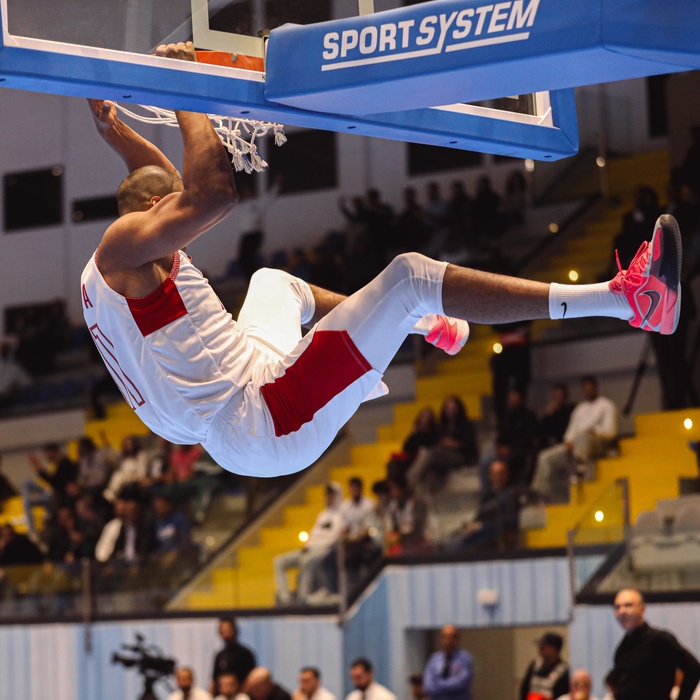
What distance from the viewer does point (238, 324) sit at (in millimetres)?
5758

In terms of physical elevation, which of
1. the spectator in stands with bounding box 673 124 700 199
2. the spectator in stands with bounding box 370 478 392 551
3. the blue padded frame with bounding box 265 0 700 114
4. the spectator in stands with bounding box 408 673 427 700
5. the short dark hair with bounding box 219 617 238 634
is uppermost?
the spectator in stands with bounding box 673 124 700 199

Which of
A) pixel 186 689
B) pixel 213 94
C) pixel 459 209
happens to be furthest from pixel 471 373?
pixel 213 94

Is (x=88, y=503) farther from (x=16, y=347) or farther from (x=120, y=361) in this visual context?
(x=120, y=361)

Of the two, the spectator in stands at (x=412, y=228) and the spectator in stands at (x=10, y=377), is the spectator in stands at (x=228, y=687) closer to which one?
the spectator in stands at (x=412, y=228)

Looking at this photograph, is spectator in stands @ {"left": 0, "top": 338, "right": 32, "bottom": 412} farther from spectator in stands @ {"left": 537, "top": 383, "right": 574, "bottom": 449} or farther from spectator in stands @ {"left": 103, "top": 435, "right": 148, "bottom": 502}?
spectator in stands @ {"left": 537, "top": 383, "right": 574, "bottom": 449}

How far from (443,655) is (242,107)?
7.73 meters

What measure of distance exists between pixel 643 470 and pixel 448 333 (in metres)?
7.84

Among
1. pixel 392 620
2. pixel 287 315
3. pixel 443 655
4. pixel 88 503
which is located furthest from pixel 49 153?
pixel 287 315

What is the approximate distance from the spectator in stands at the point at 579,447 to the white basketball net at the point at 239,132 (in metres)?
7.05

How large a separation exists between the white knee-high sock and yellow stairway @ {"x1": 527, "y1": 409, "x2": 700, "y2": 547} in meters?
6.09

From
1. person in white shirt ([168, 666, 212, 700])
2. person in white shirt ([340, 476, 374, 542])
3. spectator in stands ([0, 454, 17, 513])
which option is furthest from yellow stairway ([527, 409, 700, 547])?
Result: spectator in stands ([0, 454, 17, 513])

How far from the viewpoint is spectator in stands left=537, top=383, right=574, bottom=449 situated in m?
13.6

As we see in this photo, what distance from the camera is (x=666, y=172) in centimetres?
1648

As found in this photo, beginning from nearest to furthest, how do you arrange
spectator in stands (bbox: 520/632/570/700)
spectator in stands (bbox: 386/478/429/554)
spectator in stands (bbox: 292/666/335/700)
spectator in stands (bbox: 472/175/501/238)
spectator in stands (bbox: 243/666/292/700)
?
spectator in stands (bbox: 520/632/570/700) < spectator in stands (bbox: 243/666/292/700) < spectator in stands (bbox: 292/666/335/700) < spectator in stands (bbox: 386/478/429/554) < spectator in stands (bbox: 472/175/501/238)
